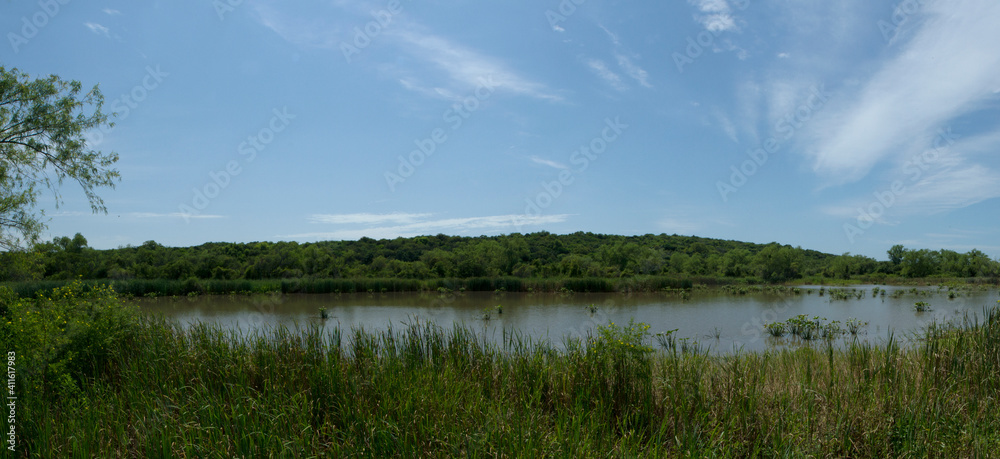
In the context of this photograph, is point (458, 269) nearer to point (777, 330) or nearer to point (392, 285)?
point (392, 285)

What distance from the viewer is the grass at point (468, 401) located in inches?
147

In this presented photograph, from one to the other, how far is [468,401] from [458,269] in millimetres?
41518

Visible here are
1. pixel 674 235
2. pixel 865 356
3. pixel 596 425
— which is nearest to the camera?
pixel 596 425

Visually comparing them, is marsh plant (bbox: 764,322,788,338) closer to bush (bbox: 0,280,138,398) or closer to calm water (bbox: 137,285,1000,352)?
calm water (bbox: 137,285,1000,352)

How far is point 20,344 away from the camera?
18.9 ft

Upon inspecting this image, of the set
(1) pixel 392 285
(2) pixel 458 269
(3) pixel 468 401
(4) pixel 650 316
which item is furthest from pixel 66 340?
(2) pixel 458 269

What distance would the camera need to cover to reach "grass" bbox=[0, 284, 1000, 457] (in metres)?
3.74

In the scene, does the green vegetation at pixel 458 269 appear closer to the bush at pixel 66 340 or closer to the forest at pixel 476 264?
the forest at pixel 476 264

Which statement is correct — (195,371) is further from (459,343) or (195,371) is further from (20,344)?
(459,343)

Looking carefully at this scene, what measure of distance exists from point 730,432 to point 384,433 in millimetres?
2736

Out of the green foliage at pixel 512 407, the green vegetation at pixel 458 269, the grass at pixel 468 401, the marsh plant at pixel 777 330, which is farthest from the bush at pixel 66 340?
the green vegetation at pixel 458 269

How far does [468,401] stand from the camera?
429cm

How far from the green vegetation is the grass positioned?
25.5m

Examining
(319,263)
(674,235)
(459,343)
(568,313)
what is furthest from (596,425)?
(674,235)
